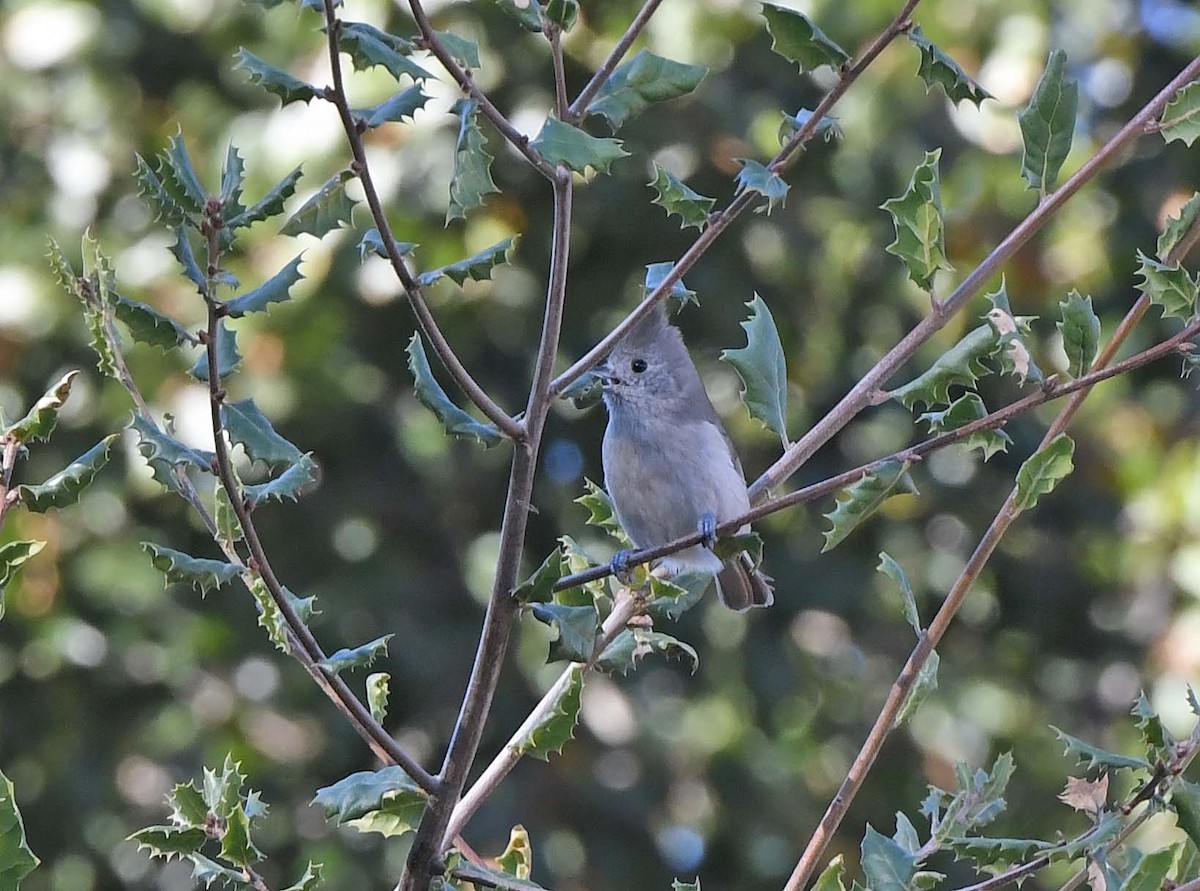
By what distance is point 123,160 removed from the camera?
509cm

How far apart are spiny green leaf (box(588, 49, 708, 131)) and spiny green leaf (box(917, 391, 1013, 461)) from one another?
439 mm

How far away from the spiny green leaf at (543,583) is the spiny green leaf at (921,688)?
505mm

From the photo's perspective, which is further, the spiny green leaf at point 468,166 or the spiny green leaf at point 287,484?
the spiny green leaf at point 287,484

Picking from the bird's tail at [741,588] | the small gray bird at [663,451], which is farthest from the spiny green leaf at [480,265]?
the bird's tail at [741,588]

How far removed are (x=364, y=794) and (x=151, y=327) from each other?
Answer: 545 mm

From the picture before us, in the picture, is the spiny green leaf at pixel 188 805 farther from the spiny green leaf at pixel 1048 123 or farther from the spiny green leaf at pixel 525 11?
the spiny green leaf at pixel 1048 123

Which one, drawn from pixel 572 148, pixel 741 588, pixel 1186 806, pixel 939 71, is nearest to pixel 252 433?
pixel 572 148

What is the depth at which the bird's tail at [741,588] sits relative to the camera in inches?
157

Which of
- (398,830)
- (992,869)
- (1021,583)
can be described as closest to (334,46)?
(398,830)

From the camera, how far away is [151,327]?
66.8 inches

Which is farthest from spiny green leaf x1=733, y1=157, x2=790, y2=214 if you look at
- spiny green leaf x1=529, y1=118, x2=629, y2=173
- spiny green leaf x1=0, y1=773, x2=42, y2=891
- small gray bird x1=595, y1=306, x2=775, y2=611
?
small gray bird x1=595, y1=306, x2=775, y2=611

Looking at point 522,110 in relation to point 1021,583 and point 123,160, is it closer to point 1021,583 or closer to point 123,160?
point 123,160

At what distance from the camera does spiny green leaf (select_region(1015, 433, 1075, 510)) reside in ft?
5.72

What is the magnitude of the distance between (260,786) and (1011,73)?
135 inches
